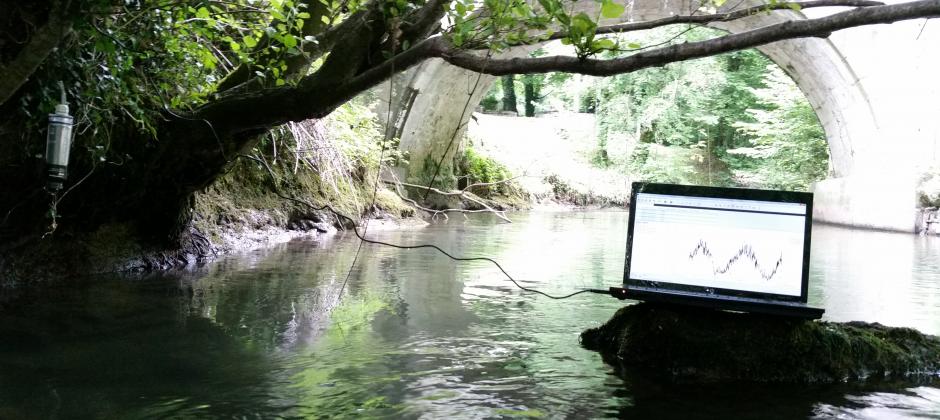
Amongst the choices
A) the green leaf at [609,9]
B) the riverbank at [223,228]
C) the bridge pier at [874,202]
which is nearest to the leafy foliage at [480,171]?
the riverbank at [223,228]

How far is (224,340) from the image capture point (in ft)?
11.5

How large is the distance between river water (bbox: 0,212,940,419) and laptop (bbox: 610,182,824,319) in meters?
0.41

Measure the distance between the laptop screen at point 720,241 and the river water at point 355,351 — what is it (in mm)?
478

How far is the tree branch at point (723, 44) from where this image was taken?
3.04 m

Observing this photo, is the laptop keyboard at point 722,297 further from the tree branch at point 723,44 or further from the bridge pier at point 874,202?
the bridge pier at point 874,202

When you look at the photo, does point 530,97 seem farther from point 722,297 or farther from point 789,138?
point 722,297

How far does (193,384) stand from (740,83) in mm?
30176

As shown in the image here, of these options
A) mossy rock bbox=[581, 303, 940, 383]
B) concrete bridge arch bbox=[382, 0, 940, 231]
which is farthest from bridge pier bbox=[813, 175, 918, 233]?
mossy rock bbox=[581, 303, 940, 383]

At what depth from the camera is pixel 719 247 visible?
3.25m

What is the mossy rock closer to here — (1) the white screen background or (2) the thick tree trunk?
(1) the white screen background

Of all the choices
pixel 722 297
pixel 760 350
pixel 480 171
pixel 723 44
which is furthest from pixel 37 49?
pixel 480 171

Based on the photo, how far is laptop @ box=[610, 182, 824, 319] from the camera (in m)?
3.16

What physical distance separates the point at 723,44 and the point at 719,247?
0.92 meters

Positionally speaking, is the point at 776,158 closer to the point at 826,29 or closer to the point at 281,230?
the point at 281,230
